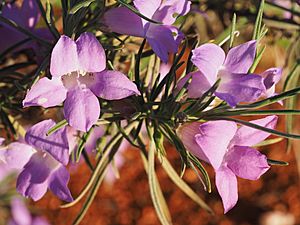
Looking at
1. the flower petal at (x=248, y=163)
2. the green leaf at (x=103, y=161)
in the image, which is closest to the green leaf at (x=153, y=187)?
the green leaf at (x=103, y=161)

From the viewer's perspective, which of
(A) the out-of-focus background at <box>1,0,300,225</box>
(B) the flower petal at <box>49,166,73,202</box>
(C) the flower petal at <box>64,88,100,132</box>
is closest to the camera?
(C) the flower petal at <box>64,88,100,132</box>

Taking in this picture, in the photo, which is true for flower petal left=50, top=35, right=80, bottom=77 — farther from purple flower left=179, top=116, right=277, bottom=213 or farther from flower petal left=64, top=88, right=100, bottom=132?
purple flower left=179, top=116, right=277, bottom=213

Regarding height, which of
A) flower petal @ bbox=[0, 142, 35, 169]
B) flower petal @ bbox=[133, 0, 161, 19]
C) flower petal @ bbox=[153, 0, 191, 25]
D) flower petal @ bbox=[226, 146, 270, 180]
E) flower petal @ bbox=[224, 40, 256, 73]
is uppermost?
flower petal @ bbox=[133, 0, 161, 19]

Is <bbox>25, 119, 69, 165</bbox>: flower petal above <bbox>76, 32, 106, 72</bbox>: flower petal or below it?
below

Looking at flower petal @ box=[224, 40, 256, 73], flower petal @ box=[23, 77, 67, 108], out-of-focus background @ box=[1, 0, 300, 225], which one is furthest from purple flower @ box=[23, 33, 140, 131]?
out-of-focus background @ box=[1, 0, 300, 225]

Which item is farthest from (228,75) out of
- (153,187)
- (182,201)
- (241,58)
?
(182,201)

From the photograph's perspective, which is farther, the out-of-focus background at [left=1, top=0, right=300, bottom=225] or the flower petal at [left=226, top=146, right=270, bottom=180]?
the out-of-focus background at [left=1, top=0, right=300, bottom=225]

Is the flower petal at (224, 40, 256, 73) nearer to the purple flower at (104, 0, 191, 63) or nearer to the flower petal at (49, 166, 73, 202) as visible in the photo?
the purple flower at (104, 0, 191, 63)

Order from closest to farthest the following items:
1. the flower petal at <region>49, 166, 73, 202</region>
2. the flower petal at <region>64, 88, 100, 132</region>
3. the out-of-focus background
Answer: the flower petal at <region>64, 88, 100, 132</region> < the flower petal at <region>49, 166, 73, 202</region> < the out-of-focus background
